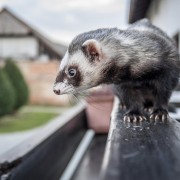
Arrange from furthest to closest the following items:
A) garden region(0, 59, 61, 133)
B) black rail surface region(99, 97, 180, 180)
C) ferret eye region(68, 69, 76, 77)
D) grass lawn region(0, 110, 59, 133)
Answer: garden region(0, 59, 61, 133) → grass lawn region(0, 110, 59, 133) → ferret eye region(68, 69, 76, 77) → black rail surface region(99, 97, 180, 180)

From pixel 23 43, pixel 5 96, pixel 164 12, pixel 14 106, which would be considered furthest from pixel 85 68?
pixel 23 43

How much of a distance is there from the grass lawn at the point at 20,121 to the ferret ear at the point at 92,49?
10.4 m

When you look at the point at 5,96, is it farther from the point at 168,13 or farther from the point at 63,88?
the point at 63,88

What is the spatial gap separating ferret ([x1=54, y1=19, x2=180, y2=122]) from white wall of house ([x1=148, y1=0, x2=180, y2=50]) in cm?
228

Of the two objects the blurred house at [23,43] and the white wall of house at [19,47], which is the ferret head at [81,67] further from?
the white wall of house at [19,47]

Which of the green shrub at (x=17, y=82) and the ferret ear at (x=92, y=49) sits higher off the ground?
the ferret ear at (x=92, y=49)

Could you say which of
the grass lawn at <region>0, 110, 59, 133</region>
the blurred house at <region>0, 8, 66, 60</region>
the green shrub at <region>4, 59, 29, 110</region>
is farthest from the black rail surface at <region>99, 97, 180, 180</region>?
the blurred house at <region>0, 8, 66, 60</region>

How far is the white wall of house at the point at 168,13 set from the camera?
4.48 meters

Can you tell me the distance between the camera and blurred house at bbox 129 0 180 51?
4.54m

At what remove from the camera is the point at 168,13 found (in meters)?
5.11

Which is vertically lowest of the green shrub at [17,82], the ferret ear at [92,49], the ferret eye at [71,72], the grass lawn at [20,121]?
the grass lawn at [20,121]

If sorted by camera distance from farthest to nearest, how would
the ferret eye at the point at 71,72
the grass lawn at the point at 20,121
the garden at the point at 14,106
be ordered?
1. the garden at the point at 14,106
2. the grass lawn at the point at 20,121
3. the ferret eye at the point at 71,72

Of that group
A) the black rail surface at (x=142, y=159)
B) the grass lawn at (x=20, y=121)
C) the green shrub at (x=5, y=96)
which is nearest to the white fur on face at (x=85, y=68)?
the black rail surface at (x=142, y=159)

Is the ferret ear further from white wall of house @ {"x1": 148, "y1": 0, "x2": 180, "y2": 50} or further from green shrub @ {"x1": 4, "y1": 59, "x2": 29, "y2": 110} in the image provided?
green shrub @ {"x1": 4, "y1": 59, "x2": 29, "y2": 110}
